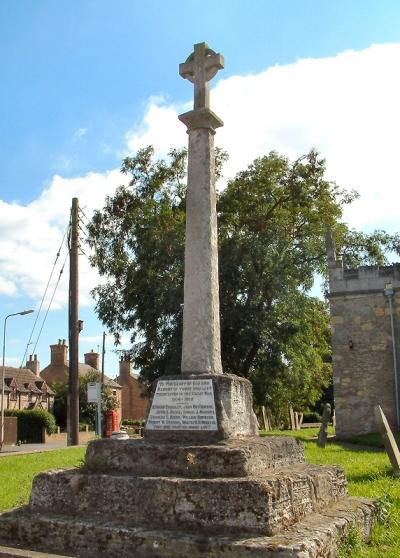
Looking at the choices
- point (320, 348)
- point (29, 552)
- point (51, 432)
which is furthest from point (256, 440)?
point (51, 432)

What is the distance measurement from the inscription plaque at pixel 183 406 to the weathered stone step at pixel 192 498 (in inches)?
35.4

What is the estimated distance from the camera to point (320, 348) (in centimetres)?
2861

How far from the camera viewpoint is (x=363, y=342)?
2041 centimetres

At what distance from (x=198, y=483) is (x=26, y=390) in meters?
54.1

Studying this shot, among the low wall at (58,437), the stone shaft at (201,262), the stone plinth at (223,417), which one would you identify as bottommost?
the low wall at (58,437)

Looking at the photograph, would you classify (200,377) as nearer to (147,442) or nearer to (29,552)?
(147,442)

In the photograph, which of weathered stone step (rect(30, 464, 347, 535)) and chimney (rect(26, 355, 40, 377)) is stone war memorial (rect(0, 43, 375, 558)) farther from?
chimney (rect(26, 355, 40, 377))

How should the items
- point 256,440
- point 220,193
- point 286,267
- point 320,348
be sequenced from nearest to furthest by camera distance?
point 256,440 → point 286,267 → point 220,193 → point 320,348

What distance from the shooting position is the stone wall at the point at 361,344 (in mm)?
19875

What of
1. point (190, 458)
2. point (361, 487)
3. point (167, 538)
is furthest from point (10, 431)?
point (167, 538)

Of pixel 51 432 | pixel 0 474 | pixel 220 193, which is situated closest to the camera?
pixel 0 474

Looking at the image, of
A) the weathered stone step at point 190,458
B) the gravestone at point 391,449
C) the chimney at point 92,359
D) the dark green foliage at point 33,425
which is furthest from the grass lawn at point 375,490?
the chimney at point 92,359

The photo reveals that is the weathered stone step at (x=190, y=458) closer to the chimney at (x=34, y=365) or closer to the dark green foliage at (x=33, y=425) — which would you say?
the dark green foliage at (x=33, y=425)

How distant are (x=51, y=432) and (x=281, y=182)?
80.1 feet
